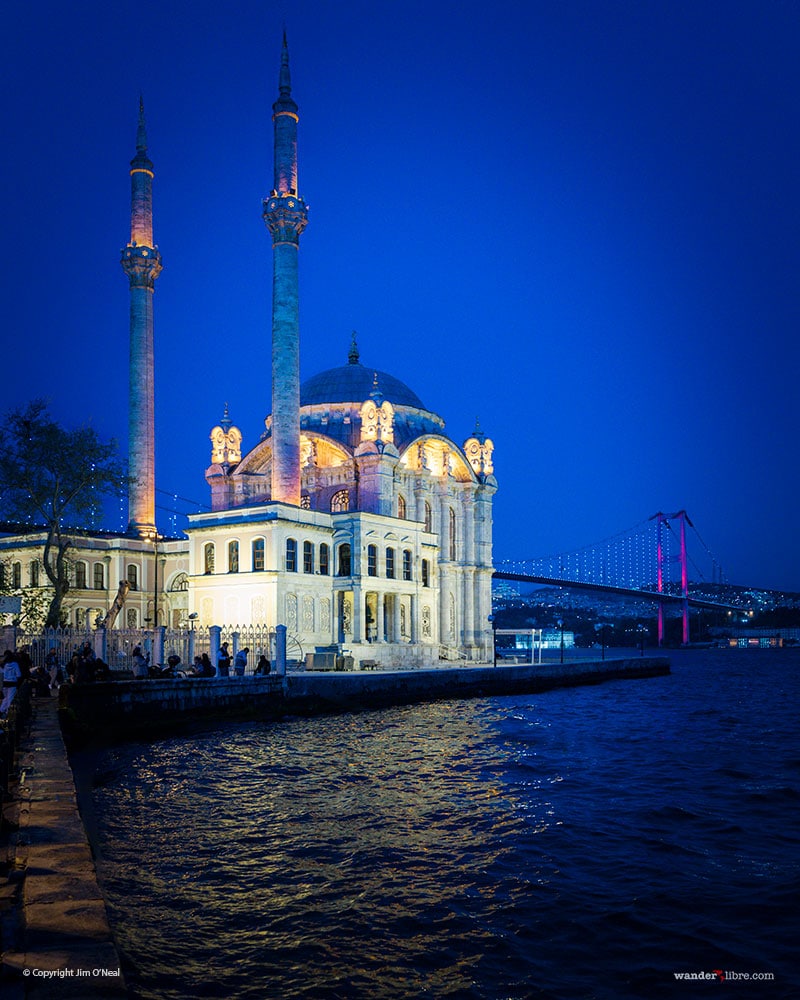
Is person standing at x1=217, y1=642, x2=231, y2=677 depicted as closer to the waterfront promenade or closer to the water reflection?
the waterfront promenade

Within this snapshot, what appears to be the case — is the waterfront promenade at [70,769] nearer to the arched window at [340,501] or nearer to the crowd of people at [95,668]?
the crowd of people at [95,668]

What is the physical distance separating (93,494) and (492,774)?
20280mm

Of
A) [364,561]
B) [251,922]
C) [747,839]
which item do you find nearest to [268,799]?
[251,922]

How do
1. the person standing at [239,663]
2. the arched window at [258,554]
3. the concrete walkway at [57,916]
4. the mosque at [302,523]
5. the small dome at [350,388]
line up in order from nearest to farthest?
the concrete walkway at [57,916] → the person standing at [239,663] → the arched window at [258,554] → the mosque at [302,523] → the small dome at [350,388]

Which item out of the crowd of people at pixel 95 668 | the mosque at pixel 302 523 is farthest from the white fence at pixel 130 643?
the mosque at pixel 302 523

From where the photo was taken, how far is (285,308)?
127 ft

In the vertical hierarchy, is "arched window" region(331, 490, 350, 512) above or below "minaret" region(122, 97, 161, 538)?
below

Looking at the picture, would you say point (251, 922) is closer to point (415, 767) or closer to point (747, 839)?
point (747, 839)

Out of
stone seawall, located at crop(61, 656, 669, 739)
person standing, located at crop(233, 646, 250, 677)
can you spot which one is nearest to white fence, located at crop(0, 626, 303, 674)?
person standing, located at crop(233, 646, 250, 677)

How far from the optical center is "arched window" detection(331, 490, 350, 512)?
4406 centimetres

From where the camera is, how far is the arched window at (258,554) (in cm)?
3644

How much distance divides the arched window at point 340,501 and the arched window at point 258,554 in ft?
26.6

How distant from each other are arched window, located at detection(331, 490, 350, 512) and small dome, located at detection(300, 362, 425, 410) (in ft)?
20.3

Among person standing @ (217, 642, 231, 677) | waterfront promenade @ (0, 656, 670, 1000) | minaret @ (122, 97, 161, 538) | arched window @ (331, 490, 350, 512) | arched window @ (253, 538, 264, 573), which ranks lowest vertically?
waterfront promenade @ (0, 656, 670, 1000)
